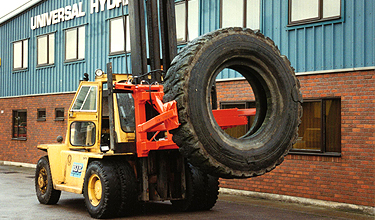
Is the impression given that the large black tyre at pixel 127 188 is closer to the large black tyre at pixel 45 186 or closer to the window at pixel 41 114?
the large black tyre at pixel 45 186

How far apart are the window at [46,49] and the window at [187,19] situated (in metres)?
7.96

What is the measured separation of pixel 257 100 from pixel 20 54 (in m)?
18.1

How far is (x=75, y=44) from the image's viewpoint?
20141mm

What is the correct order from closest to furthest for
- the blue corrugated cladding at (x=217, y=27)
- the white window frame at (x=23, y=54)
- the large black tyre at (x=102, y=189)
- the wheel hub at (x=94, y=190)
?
the large black tyre at (x=102, y=189) → the wheel hub at (x=94, y=190) → the blue corrugated cladding at (x=217, y=27) → the white window frame at (x=23, y=54)

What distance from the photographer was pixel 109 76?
9.33 meters

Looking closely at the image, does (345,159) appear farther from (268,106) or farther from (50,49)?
(50,49)

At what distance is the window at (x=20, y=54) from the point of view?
2316 centimetres

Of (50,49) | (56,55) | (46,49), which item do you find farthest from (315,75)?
(46,49)

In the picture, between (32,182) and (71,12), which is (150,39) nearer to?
(32,182)

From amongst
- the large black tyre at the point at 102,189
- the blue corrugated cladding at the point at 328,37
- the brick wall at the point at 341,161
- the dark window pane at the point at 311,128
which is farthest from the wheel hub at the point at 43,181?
the blue corrugated cladding at the point at 328,37

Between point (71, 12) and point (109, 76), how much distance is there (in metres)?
11.9

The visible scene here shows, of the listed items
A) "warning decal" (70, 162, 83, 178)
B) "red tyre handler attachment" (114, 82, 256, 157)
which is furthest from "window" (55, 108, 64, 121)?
"red tyre handler attachment" (114, 82, 256, 157)

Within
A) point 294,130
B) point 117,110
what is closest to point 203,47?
point 294,130

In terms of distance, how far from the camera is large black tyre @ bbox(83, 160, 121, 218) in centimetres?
929
